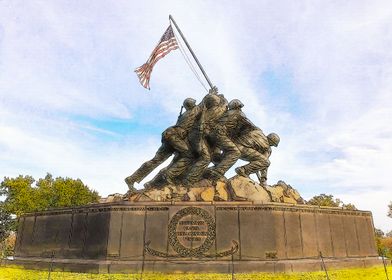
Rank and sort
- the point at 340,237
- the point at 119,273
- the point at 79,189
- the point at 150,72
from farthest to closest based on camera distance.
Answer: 1. the point at 79,189
2. the point at 150,72
3. the point at 340,237
4. the point at 119,273

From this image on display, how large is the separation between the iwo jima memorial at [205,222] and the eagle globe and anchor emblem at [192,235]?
3 cm

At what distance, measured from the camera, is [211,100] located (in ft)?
45.9

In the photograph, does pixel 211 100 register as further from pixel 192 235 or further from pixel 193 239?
pixel 193 239

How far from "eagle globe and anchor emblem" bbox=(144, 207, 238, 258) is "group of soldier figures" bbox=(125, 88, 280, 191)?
2.11 m

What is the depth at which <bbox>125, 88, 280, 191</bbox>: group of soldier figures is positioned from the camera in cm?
1349

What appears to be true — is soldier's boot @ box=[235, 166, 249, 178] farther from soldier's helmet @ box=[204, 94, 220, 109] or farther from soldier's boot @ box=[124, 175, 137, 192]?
soldier's boot @ box=[124, 175, 137, 192]

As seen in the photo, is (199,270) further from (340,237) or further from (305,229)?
(340,237)

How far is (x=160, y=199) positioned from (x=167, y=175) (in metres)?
1.60

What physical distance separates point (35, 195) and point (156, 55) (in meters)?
28.9

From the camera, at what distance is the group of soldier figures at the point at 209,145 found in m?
13.5

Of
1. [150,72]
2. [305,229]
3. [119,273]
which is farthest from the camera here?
[150,72]

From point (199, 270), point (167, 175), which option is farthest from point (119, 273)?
point (167, 175)

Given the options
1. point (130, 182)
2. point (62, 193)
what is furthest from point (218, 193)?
point (62, 193)

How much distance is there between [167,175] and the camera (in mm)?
13695
